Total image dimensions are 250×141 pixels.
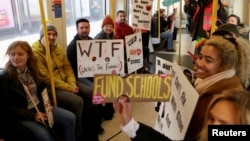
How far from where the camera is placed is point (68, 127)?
94.8 inches

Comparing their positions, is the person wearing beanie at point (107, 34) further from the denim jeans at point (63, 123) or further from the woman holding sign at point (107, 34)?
the denim jeans at point (63, 123)

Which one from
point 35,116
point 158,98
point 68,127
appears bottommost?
point 68,127

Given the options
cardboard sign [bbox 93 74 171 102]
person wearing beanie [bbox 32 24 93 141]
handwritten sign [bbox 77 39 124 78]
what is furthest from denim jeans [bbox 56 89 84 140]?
cardboard sign [bbox 93 74 171 102]

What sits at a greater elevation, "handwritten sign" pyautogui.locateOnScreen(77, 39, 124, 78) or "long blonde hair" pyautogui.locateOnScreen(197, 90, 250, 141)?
"long blonde hair" pyautogui.locateOnScreen(197, 90, 250, 141)

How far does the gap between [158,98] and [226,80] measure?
1.13 ft

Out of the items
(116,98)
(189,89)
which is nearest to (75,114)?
(116,98)

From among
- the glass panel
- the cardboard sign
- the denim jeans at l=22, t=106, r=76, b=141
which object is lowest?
the denim jeans at l=22, t=106, r=76, b=141

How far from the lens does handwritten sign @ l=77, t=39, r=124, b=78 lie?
101 inches

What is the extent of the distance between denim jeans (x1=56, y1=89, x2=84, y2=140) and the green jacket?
12cm

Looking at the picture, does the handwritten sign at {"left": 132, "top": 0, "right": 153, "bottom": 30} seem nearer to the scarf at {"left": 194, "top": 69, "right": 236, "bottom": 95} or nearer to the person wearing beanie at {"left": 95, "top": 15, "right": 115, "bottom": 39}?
the person wearing beanie at {"left": 95, "top": 15, "right": 115, "bottom": 39}

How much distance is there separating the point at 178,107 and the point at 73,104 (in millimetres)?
1461

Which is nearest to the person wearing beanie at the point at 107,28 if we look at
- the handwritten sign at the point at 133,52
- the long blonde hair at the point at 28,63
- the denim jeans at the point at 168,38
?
the handwritten sign at the point at 133,52

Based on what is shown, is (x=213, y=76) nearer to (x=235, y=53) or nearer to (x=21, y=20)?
(x=235, y=53)

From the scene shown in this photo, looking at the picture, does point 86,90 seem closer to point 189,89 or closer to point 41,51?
point 41,51
